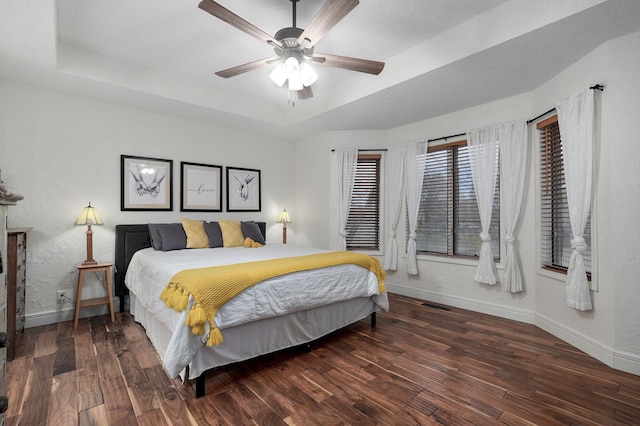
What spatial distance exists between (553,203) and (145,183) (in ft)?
15.2

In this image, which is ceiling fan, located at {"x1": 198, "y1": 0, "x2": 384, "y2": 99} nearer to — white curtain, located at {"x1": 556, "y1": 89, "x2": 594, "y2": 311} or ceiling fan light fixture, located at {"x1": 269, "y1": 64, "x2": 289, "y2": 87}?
ceiling fan light fixture, located at {"x1": 269, "y1": 64, "x2": 289, "y2": 87}

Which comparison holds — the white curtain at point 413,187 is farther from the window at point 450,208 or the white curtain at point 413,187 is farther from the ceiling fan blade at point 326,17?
the ceiling fan blade at point 326,17

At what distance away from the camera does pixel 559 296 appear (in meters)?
2.98

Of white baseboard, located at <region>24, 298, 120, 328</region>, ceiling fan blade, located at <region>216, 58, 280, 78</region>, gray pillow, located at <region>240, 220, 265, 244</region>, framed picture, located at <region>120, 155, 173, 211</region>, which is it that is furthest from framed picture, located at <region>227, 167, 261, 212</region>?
ceiling fan blade, located at <region>216, 58, 280, 78</region>

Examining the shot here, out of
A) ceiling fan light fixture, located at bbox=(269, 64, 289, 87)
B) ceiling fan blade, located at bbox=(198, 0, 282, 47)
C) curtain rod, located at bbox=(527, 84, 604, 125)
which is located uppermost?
ceiling fan blade, located at bbox=(198, 0, 282, 47)

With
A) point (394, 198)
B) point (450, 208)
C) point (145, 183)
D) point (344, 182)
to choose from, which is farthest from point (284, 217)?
point (450, 208)

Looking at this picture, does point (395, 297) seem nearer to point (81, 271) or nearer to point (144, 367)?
point (144, 367)

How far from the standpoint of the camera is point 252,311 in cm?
222

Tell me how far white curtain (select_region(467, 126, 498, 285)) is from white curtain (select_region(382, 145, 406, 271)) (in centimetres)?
103

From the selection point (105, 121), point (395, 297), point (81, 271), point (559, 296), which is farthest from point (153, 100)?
point (559, 296)

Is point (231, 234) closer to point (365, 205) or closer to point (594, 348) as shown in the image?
point (365, 205)

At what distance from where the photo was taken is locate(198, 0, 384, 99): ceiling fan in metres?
1.92

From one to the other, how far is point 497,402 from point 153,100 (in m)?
4.28

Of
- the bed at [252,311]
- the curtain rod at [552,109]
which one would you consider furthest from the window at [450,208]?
the bed at [252,311]
